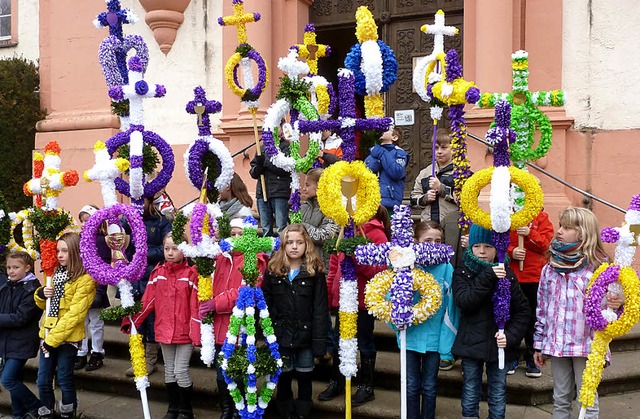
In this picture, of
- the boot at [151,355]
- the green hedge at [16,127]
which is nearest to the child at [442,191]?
the boot at [151,355]

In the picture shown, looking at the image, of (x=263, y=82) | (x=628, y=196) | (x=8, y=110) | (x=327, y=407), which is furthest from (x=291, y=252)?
(x=8, y=110)

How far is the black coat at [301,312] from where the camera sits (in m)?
4.45

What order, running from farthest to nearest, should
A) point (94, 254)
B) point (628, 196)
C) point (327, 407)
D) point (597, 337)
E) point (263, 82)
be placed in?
point (628, 196) < point (263, 82) < point (327, 407) < point (94, 254) < point (597, 337)

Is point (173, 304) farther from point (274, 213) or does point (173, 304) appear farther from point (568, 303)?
point (568, 303)

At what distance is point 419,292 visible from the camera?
4.16 metres

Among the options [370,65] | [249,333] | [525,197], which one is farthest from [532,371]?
[370,65]

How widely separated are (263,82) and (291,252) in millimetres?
1757

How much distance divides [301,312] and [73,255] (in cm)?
182

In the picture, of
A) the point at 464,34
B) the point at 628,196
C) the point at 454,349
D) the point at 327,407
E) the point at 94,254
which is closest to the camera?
the point at 454,349

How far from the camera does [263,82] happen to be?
5.54 meters

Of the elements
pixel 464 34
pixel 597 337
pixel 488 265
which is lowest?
pixel 597 337

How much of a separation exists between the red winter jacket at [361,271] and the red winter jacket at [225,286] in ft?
1.68

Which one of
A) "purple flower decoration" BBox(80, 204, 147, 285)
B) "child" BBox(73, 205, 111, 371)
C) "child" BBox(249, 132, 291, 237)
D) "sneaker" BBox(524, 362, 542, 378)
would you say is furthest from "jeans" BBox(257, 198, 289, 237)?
"sneaker" BBox(524, 362, 542, 378)

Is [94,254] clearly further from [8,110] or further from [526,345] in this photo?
[8,110]
